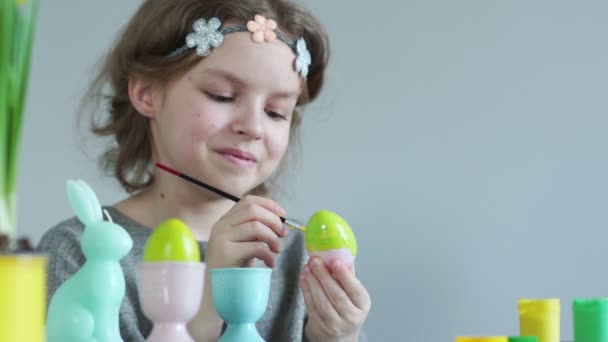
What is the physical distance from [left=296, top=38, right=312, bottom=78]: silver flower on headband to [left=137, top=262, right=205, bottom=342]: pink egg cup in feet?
1.93

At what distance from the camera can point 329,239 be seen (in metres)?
0.74

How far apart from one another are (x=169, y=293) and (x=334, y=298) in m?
0.27

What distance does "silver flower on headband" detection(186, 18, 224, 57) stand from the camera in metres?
1.06

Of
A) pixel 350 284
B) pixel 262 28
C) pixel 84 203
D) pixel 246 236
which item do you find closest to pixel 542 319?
pixel 350 284

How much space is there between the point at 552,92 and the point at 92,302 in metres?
1.14

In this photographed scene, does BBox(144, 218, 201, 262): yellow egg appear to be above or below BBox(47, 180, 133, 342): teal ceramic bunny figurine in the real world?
above

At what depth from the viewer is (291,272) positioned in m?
1.21

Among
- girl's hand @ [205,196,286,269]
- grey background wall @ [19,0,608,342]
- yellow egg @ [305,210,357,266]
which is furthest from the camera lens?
grey background wall @ [19,0,608,342]

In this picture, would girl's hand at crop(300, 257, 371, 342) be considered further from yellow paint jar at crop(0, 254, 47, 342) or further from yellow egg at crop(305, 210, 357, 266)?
yellow paint jar at crop(0, 254, 47, 342)

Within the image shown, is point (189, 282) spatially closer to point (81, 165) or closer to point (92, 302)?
point (92, 302)

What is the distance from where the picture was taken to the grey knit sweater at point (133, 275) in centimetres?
100

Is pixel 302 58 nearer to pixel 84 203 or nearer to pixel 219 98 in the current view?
pixel 219 98

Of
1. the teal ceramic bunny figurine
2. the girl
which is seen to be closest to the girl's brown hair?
the girl

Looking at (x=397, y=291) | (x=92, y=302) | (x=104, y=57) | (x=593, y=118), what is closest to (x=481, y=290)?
(x=397, y=291)
